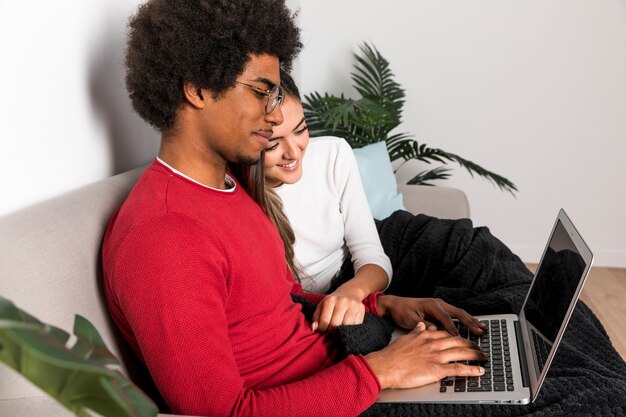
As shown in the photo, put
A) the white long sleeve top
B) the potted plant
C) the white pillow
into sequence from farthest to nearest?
the potted plant
the white pillow
the white long sleeve top

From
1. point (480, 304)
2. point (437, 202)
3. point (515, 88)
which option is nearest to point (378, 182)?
point (437, 202)

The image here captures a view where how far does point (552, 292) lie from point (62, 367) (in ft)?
3.64

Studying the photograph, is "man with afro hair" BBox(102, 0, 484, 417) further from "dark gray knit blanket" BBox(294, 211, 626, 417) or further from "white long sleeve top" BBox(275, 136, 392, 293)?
"white long sleeve top" BBox(275, 136, 392, 293)

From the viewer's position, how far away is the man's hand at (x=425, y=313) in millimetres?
1493

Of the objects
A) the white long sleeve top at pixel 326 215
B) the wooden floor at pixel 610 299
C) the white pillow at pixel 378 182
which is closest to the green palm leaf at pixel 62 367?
the white long sleeve top at pixel 326 215

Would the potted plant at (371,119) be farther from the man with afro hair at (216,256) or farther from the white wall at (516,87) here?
the man with afro hair at (216,256)

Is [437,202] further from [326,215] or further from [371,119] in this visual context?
[326,215]

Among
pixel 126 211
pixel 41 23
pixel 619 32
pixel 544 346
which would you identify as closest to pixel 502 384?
pixel 544 346

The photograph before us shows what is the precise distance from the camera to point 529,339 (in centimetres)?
138

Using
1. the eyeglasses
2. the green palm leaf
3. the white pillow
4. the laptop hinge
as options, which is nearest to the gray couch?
the eyeglasses

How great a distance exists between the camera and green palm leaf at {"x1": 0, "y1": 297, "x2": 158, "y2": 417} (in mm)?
379

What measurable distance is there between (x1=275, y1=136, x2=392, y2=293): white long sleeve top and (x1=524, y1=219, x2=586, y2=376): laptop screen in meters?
0.44

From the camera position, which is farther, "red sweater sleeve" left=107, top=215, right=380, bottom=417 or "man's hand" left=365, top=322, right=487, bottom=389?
"man's hand" left=365, top=322, right=487, bottom=389

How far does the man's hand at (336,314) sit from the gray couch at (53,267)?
14.8 inches
